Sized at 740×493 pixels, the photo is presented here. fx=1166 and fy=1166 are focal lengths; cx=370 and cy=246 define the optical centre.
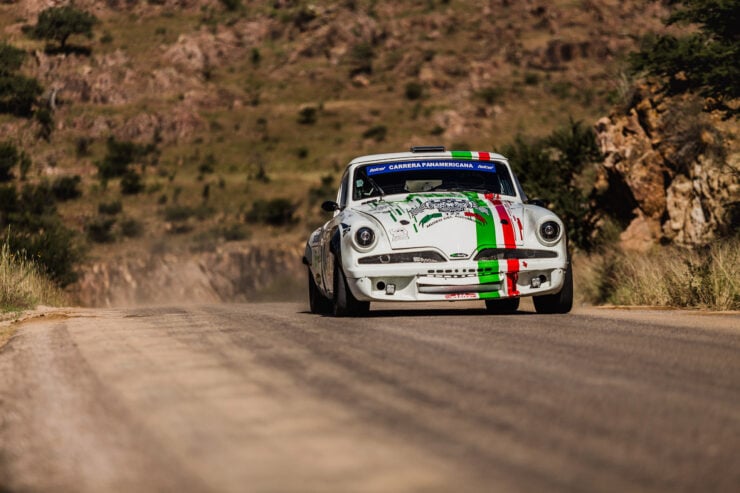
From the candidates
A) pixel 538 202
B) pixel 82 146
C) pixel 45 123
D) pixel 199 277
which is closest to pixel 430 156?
pixel 538 202

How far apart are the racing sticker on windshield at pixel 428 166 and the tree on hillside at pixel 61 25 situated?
66.3m

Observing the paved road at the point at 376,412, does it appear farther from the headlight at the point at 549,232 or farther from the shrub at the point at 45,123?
the shrub at the point at 45,123

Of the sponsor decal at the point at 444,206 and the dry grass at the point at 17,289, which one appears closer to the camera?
the sponsor decal at the point at 444,206

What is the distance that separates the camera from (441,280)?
1110 centimetres

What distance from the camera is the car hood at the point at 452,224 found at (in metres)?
11.2

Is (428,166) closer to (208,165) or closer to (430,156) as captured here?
(430,156)

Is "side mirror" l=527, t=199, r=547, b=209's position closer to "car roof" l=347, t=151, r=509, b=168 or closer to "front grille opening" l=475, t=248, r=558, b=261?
"car roof" l=347, t=151, r=509, b=168

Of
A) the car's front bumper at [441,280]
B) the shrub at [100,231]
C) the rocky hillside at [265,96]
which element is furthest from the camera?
the rocky hillside at [265,96]

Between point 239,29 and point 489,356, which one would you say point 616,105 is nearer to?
point 489,356

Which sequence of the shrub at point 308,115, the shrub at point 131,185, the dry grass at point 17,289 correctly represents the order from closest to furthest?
the dry grass at point 17,289, the shrub at point 131,185, the shrub at point 308,115

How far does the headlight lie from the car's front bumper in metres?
0.31

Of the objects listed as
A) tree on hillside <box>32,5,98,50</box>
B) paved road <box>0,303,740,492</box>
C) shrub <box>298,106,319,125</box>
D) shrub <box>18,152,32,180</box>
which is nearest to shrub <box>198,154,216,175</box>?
shrub <box>298,106,319,125</box>

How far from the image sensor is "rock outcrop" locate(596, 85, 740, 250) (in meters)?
19.8

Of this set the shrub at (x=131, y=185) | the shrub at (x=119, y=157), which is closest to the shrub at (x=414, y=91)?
the shrub at (x=119, y=157)
